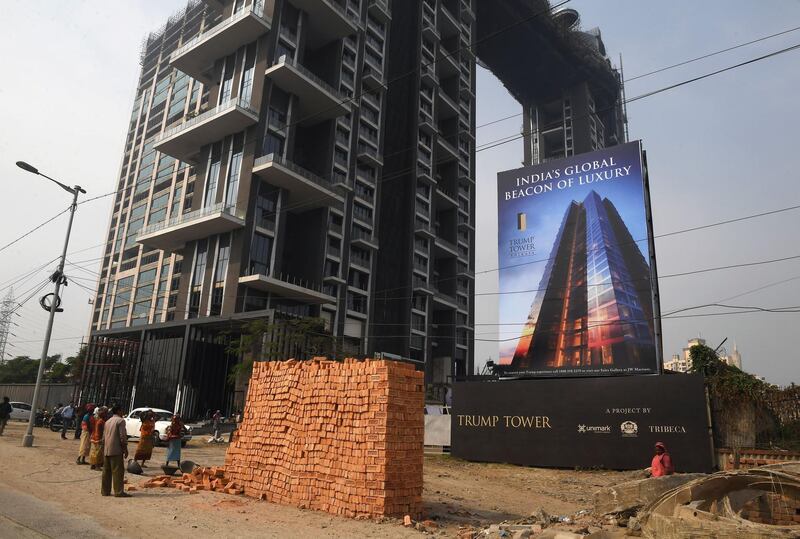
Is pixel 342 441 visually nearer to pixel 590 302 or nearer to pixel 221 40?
pixel 590 302

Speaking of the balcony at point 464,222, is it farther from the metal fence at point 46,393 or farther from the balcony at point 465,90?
the metal fence at point 46,393

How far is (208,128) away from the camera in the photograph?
50781mm

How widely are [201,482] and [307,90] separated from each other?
1850 inches

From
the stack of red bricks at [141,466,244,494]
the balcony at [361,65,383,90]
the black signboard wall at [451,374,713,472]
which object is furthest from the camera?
the balcony at [361,65,383,90]

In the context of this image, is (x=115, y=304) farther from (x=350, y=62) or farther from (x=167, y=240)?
(x=350, y=62)

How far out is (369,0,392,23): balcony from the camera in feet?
228

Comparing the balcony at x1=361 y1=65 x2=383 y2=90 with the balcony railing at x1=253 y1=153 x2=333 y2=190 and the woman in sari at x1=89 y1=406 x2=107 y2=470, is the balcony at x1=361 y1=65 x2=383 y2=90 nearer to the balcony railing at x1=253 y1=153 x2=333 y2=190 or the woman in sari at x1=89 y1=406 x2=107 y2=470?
the balcony railing at x1=253 y1=153 x2=333 y2=190

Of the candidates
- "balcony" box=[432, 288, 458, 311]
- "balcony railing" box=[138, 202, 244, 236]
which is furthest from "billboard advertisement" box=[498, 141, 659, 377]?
"balcony" box=[432, 288, 458, 311]

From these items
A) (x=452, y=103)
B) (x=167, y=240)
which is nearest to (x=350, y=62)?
(x=452, y=103)

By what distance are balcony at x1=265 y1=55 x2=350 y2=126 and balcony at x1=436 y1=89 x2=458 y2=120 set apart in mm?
24655

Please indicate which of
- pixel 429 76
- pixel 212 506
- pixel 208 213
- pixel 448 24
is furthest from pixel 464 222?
pixel 212 506

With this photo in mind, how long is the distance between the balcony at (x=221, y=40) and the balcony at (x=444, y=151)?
109 feet

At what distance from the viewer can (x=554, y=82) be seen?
104 meters

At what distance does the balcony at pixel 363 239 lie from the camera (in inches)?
2522
